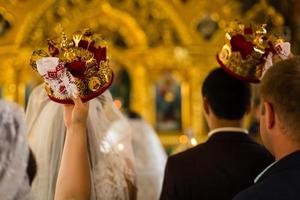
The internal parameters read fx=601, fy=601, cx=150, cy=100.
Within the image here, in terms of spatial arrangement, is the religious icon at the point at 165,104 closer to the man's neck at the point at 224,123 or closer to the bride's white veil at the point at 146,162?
the bride's white veil at the point at 146,162

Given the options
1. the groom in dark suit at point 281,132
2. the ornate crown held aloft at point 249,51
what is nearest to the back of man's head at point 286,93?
the groom in dark suit at point 281,132

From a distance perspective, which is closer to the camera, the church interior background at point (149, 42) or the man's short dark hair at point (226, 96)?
the man's short dark hair at point (226, 96)

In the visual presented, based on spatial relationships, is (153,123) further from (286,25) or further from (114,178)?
(114,178)

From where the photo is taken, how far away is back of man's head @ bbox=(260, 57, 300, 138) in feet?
5.31

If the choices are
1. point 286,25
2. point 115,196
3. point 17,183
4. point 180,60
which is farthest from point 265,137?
point 286,25

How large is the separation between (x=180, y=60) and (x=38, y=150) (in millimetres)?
5275

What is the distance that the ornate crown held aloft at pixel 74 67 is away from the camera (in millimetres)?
2186

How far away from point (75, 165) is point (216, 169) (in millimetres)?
584

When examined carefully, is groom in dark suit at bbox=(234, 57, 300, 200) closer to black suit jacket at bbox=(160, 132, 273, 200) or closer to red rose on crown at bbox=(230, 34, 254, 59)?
black suit jacket at bbox=(160, 132, 273, 200)

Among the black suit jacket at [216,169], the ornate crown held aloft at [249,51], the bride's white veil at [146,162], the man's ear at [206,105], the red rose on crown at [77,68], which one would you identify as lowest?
the bride's white veil at [146,162]

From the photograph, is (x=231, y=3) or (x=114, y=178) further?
(x=231, y=3)

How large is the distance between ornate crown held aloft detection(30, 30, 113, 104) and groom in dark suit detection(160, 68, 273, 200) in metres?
0.45

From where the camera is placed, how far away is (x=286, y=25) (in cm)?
828

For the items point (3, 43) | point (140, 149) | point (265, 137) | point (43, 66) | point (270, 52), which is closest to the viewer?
point (265, 137)
